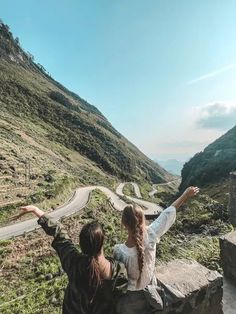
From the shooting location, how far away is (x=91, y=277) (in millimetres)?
3734

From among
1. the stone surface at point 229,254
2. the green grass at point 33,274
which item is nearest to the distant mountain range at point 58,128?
the green grass at point 33,274

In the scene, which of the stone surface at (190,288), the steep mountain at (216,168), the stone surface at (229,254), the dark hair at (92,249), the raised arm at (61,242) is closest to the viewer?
the dark hair at (92,249)

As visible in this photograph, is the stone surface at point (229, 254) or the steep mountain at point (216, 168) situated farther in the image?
the steep mountain at point (216, 168)

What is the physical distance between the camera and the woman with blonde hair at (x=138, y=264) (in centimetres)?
412

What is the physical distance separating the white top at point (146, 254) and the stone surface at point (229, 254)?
4.24 meters

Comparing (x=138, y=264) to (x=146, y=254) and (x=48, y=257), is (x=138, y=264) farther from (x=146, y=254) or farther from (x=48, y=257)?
(x=48, y=257)

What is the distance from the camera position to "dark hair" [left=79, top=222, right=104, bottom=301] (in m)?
3.74

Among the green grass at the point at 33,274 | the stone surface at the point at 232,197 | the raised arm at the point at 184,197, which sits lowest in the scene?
the green grass at the point at 33,274

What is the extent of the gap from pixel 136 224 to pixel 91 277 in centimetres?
79

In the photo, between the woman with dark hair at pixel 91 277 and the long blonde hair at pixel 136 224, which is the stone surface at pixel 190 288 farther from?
the woman with dark hair at pixel 91 277

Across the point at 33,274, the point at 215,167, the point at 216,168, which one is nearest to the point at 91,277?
the point at 33,274

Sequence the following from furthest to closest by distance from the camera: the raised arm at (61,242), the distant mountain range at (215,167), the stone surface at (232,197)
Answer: the distant mountain range at (215,167), the stone surface at (232,197), the raised arm at (61,242)

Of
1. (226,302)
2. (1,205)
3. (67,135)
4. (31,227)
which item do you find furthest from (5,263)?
(67,135)

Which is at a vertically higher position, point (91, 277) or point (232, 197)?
point (232, 197)
